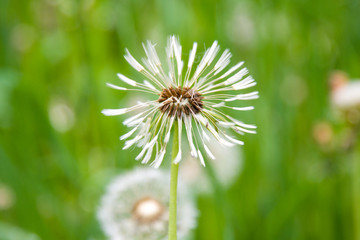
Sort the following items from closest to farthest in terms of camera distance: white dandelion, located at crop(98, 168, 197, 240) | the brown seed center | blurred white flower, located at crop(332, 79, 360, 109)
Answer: the brown seed center
white dandelion, located at crop(98, 168, 197, 240)
blurred white flower, located at crop(332, 79, 360, 109)

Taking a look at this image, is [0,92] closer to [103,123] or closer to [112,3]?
[103,123]

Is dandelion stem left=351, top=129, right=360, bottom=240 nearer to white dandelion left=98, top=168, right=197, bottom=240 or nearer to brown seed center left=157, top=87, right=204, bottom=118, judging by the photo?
white dandelion left=98, top=168, right=197, bottom=240

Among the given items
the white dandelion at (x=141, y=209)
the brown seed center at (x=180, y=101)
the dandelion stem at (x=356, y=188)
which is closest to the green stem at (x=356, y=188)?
the dandelion stem at (x=356, y=188)

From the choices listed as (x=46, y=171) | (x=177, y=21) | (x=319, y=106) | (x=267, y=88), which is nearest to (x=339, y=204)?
(x=319, y=106)

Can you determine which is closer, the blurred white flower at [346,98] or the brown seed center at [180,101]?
the brown seed center at [180,101]

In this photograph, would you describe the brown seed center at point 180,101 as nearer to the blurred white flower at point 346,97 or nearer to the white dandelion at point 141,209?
the white dandelion at point 141,209

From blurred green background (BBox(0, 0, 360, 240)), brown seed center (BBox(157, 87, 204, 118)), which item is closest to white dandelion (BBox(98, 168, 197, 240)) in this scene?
blurred green background (BBox(0, 0, 360, 240))
